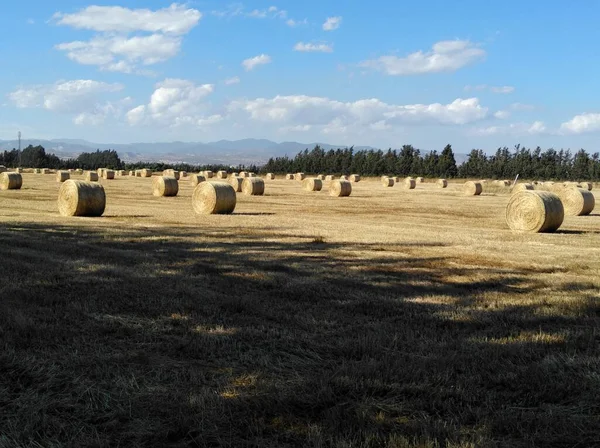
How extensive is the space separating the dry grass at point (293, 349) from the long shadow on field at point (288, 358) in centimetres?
2

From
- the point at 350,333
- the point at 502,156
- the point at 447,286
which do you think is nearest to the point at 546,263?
the point at 447,286

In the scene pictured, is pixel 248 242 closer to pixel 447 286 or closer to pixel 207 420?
pixel 447 286

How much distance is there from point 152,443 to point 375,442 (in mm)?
1510

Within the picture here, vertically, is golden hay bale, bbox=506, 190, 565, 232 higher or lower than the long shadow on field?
higher

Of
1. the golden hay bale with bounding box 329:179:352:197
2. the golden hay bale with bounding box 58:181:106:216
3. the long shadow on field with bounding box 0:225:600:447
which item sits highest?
the golden hay bale with bounding box 329:179:352:197

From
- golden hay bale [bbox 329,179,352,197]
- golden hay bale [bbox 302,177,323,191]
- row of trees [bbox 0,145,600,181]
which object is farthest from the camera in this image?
row of trees [bbox 0,145,600,181]

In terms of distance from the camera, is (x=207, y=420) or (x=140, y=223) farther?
(x=140, y=223)

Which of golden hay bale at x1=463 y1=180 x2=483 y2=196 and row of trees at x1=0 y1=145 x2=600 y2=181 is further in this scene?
row of trees at x1=0 y1=145 x2=600 y2=181

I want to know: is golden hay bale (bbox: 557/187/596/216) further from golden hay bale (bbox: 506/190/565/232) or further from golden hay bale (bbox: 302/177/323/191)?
golden hay bale (bbox: 302/177/323/191)

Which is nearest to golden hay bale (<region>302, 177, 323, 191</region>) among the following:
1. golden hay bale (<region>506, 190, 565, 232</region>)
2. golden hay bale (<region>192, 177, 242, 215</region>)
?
golden hay bale (<region>192, 177, 242, 215</region>)

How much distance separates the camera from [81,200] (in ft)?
71.1

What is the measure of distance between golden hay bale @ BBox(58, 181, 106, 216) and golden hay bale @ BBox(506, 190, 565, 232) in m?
14.2

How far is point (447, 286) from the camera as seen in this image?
995 cm

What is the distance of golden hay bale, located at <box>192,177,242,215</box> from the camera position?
24.0 m
